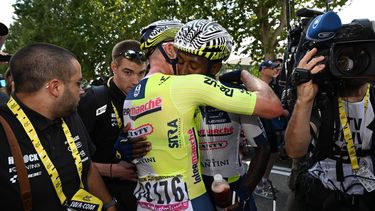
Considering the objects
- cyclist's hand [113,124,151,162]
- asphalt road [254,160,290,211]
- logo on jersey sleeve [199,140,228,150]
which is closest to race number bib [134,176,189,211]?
cyclist's hand [113,124,151,162]

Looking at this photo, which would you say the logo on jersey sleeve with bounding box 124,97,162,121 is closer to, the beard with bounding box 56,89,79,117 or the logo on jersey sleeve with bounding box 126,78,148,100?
the logo on jersey sleeve with bounding box 126,78,148,100

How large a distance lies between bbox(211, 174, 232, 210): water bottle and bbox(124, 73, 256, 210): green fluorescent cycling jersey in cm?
15

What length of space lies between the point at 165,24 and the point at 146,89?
52cm

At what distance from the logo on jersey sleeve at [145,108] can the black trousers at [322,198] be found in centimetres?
114

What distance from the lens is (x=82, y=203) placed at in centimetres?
193

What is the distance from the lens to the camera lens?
190 centimetres

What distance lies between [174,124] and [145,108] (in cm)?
18

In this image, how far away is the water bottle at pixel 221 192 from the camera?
1.77 meters

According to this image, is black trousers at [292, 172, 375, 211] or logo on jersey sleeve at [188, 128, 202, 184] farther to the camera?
black trousers at [292, 172, 375, 211]

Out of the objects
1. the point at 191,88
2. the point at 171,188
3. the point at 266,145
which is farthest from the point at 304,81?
the point at 171,188

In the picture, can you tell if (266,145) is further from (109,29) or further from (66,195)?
(109,29)

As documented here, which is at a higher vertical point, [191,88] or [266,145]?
[191,88]

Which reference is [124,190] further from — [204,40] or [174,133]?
[204,40]

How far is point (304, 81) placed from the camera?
1935mm
